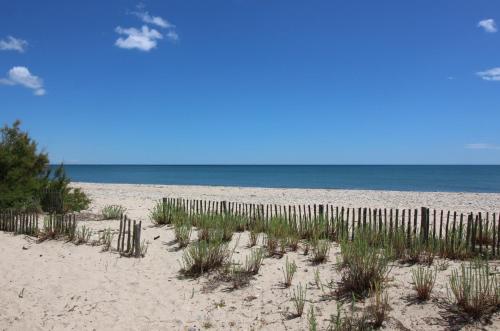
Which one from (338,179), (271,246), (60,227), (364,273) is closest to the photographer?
(364,273)

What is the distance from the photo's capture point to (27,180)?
13.4m

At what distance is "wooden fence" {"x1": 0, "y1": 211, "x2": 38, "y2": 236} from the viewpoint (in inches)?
382

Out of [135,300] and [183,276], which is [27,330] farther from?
[183,276]

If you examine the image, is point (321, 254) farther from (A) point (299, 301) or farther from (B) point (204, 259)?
(B) point (204, 259)

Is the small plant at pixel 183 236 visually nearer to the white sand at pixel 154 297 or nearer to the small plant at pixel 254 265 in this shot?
the white sand at pixel 154 297

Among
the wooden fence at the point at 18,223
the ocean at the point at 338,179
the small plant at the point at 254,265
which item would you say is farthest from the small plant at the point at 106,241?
the ocean at the point at 338,179

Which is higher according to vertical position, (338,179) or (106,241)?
(338,179)

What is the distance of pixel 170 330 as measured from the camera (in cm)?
490

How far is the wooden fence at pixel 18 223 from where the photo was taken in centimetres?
970

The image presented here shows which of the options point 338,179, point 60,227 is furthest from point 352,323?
point 338,179

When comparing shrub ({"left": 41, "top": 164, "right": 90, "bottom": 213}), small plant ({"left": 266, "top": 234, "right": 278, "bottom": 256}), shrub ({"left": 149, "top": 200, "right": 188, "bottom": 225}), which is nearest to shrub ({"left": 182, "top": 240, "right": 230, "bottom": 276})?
small plant ({"left": 266, "top": 234, "right": 278, "bottom": 256})

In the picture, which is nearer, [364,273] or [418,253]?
[364,273]

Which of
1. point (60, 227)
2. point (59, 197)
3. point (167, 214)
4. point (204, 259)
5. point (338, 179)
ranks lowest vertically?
point (204, 259)

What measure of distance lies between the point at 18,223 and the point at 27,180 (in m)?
3.61
